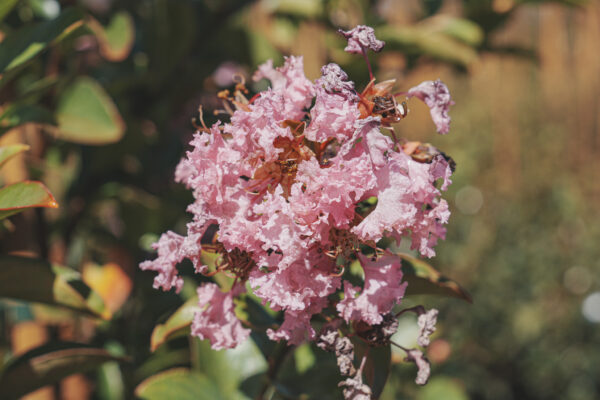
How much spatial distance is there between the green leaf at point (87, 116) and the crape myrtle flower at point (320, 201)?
444 mm

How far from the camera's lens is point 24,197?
2.11 ft

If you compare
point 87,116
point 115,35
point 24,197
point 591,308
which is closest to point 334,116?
point 24,197

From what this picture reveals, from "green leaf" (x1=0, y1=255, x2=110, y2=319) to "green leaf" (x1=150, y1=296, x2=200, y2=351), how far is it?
0.14m

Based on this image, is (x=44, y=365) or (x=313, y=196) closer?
(x=313, y=196)

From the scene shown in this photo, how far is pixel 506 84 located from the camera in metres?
4.07

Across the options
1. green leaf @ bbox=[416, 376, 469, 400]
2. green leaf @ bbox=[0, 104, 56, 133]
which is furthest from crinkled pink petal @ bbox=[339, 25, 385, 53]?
green leaf @ bbox=[416, 376, 469, 400]

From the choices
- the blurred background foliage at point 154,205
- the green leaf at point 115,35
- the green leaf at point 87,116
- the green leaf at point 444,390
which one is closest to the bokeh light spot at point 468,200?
the blurred background foliage at point 154,205

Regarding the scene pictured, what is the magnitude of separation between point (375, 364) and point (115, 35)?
2.91 feet

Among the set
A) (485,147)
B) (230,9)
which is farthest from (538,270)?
(230,9)

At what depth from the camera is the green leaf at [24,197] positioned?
629 millimetres

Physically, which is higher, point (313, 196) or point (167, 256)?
point (313, 196)

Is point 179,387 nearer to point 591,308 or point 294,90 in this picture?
point 294,90

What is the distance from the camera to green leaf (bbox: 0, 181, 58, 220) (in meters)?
0.63

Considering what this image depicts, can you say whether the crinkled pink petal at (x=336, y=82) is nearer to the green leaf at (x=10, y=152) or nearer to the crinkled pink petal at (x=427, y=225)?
the crinkled pink petal at (x=427, y=225)
